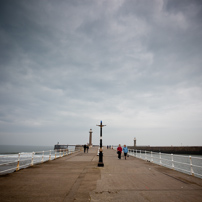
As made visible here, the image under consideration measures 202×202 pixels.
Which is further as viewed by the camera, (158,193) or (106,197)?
(158,193)

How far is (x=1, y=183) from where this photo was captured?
5.70m

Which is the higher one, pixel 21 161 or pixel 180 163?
pixel 180 163

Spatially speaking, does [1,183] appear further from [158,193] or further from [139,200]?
[158,193]

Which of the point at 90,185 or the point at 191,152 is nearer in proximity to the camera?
the point at 90,185

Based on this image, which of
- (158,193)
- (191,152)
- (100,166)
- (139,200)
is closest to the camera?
(139,200)

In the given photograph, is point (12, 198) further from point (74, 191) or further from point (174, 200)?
point (174, 200)

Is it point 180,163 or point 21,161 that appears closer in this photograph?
point 180,163

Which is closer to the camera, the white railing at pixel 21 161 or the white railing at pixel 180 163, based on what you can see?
the white railing at pixel 180 163

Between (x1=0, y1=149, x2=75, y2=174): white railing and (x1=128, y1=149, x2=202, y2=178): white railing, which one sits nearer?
(x1=128, y1=149, x2=202, y2=178): white railing

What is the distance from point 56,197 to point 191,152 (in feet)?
246

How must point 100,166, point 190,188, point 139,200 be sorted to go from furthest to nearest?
point 100,166 → point 190,188 → point 139,200

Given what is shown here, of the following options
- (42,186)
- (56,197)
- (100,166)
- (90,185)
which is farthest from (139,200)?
(100,166)

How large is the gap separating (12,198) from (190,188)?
6338 millimetres

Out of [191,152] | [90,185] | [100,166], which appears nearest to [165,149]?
[191,152]
